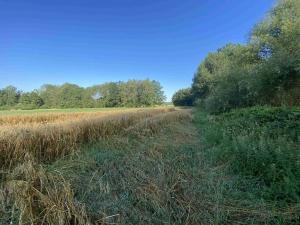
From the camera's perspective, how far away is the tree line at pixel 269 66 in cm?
1722

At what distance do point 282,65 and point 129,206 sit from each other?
1570 centimetres

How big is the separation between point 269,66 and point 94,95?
94767 millimetres

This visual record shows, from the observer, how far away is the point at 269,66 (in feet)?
Answer: 57.2

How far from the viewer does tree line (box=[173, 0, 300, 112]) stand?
17219mm

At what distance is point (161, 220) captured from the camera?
145 inches

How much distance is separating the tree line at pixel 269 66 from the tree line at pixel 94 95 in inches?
2803

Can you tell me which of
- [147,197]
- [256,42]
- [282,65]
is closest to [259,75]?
[282,65]

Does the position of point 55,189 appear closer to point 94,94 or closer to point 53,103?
point 53,103

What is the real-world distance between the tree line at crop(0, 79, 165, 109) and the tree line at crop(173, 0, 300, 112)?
71.2 m

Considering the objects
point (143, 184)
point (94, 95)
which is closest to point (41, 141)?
point (143, 184)

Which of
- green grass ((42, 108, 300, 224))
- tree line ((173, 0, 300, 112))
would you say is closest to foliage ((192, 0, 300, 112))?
tree line ((173, 0, 300, 112))

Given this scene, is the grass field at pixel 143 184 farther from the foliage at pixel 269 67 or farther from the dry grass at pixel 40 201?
the foliage at pixel 269 67

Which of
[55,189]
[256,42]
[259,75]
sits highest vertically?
[256,42]

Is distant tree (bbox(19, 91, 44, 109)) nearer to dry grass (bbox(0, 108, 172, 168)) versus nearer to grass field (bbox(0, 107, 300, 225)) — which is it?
dry grass (bbox(0, 108, 172, 168))
